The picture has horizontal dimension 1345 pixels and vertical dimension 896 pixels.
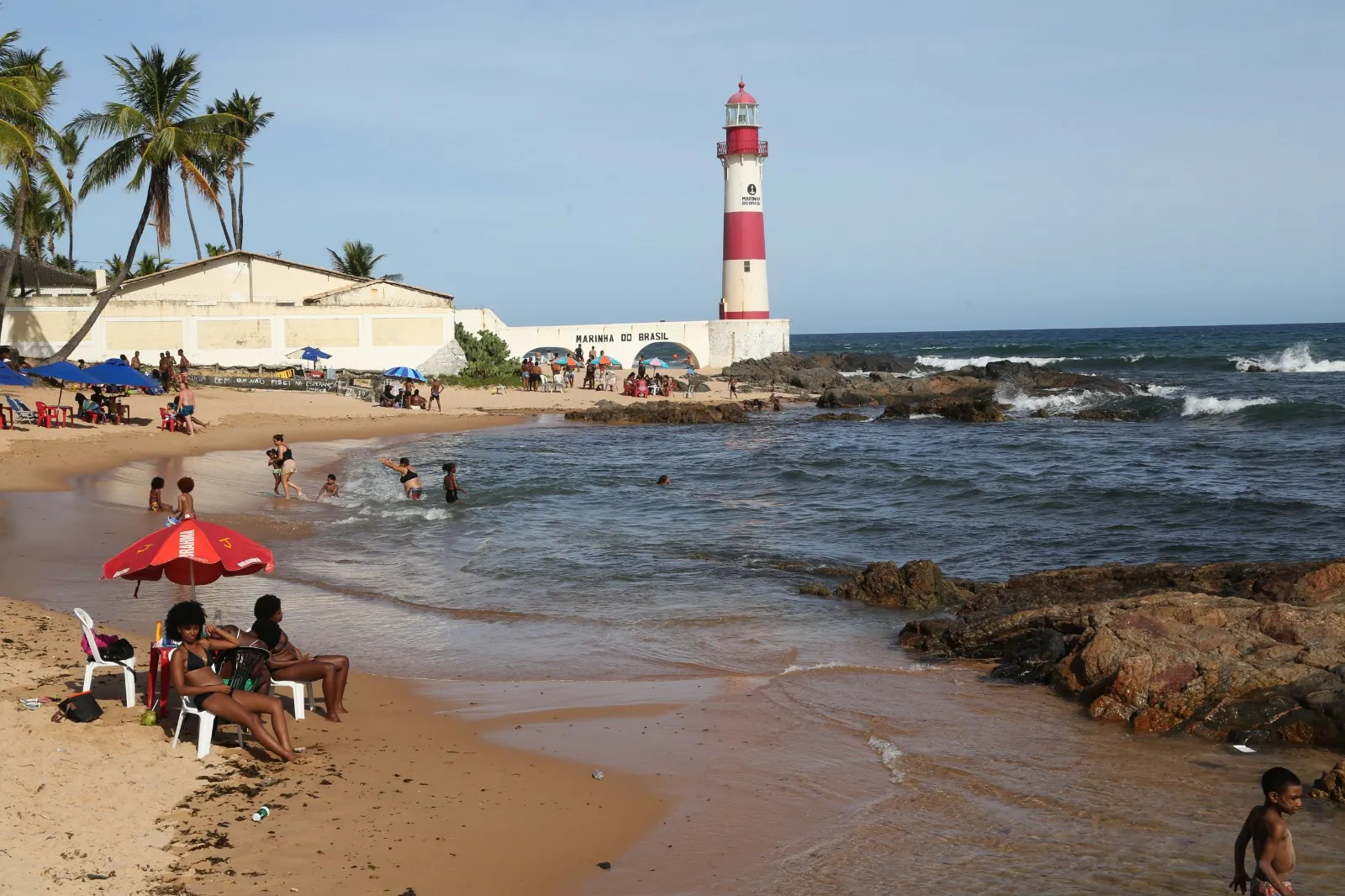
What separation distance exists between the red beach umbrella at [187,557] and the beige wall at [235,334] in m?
32.2

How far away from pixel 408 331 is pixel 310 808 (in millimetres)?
36041

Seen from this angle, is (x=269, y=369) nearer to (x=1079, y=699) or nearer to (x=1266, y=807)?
(x=1079, y=699)

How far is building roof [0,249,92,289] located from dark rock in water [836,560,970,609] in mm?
36470

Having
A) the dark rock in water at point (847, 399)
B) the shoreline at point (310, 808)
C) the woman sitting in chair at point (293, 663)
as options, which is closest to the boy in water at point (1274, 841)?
the shoreline at point (310, 808)

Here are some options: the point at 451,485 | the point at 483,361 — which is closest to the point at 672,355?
the point at 483,361

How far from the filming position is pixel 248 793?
6801 millimetres

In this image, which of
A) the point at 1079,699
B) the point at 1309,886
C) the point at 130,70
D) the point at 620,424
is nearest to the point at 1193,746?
the point at 1079,699

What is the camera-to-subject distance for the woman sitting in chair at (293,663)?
826cm

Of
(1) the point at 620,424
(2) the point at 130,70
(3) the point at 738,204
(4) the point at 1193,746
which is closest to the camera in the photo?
(4) the point at 1193,746

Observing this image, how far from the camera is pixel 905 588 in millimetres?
13680

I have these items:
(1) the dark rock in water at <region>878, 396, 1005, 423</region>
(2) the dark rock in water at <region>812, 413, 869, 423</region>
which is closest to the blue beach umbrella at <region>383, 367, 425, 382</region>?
(2) the dark rock in water at <region>812, 413, 869, 423</region>

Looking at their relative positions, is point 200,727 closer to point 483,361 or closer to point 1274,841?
point 1274,841

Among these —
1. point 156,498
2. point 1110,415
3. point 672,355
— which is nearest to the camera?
point 156,498

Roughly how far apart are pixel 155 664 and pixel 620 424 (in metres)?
30.8
